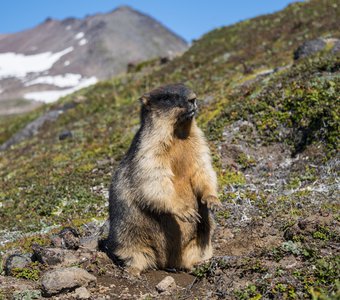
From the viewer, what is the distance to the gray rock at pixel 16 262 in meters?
8.34

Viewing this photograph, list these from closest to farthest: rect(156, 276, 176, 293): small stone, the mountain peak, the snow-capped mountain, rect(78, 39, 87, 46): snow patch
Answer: rect(156, 276, 176, 293): small stone < the snow-capped mountain < rect(78, 39, 87, 46): snow patch < the mountain peak

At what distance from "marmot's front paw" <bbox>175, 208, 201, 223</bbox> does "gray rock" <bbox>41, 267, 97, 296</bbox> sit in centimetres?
166

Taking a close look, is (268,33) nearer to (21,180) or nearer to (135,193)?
(21,180)

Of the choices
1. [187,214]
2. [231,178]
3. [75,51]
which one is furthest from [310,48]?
[75,51]

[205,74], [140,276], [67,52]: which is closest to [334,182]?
[140,276]

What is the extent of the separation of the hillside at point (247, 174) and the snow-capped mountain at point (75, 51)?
9005cm

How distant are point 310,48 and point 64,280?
15.8 m

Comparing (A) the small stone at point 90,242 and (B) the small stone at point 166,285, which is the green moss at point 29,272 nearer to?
(A) the small stone at point 90,242

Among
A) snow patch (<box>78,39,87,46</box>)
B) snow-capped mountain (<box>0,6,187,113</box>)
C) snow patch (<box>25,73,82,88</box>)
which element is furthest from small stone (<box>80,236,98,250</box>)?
snow patch (<box>78,39,87,46</box>)

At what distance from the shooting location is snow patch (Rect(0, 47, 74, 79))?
130 meters

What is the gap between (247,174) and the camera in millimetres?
12391

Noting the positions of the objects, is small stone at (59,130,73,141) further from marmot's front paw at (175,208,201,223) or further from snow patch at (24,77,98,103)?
snow patch at (24,77,98,103)

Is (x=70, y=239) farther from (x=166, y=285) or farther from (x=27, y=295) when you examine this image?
(x=166, y=285)

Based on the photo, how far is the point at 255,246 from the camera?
28.5 feet
